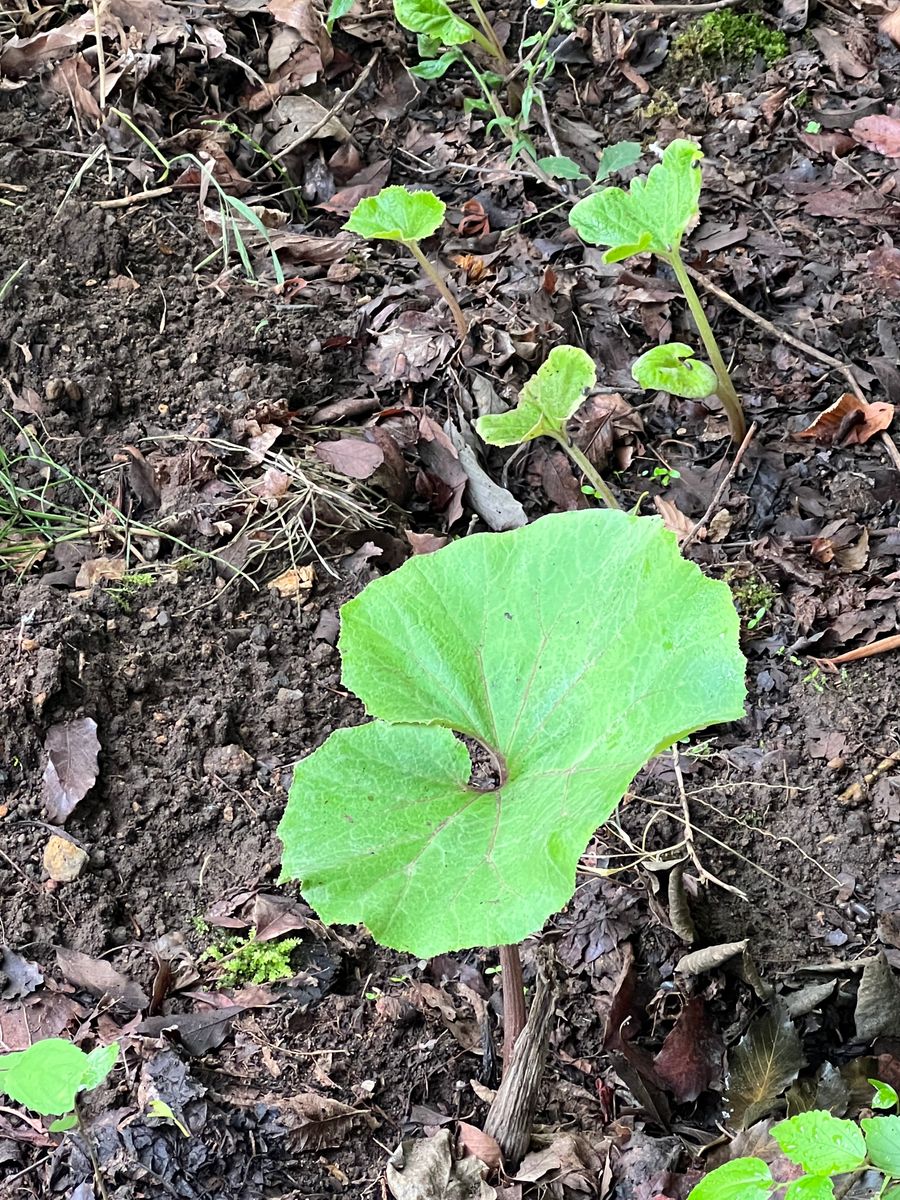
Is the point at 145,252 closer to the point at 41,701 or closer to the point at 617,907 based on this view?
the point at 41,701

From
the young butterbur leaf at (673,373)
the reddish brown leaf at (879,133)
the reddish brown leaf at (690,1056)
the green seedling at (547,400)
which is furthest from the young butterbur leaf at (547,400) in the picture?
the reddish brown leaf at (879,133)

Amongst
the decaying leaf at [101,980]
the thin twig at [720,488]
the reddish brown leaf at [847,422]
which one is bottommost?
the decaying leaf at [101,980]

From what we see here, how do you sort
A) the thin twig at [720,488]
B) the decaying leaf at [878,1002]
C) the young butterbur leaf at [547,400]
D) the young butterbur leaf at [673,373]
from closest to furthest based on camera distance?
the decaying leaf at [878,1002]
the young butterbur leaf at [547,400]
the young butterbur leaf at [673,373]
the thin twig at [720,488]

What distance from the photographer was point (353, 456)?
230cm

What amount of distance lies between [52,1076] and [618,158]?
250 centimetres

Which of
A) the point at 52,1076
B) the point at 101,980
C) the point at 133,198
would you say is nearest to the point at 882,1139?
the point at 52,1076

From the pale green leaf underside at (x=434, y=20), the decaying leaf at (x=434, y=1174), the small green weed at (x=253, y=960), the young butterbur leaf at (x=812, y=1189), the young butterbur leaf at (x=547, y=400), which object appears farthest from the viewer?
the pale green leaf underside at (x=434, y=20)

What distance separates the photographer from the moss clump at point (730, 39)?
300 centimetres

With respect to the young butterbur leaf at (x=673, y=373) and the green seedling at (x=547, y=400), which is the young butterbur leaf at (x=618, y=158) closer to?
the young butterbur leaf at (x=673, y=373)

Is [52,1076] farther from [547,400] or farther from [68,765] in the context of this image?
[547,400]

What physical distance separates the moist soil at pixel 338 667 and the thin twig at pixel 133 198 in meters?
0.02

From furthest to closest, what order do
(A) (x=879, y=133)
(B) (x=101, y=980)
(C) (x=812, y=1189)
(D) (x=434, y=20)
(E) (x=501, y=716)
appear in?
1. (A) (x=879, y=133)
2. (D) (x=434, y=20)
3. (B) (x=101, y=980)
4. (E) (x=501, y=716)
5. (C) (x=812, y=1189)

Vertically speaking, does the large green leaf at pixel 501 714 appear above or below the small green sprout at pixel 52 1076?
above

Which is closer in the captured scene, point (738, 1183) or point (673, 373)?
point (738, 1183)
